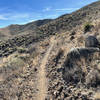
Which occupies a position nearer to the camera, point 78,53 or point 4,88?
point 78,53

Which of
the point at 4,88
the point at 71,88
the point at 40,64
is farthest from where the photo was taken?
the point at 40,64

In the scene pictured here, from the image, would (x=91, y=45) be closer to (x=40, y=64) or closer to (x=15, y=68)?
(x=40, y=64)

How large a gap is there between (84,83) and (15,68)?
24.8ft

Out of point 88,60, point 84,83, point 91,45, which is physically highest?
point 91,45

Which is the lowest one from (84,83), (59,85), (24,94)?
(24,94)

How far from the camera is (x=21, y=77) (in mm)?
10086

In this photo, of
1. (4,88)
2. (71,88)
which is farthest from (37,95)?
(4,88)

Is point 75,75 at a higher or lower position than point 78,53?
lower

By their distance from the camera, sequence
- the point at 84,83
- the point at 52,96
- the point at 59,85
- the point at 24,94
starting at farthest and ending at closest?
1. the point at 24,94
2. the point at 59,85
3. the point at 52,96
4. the point at 84,83

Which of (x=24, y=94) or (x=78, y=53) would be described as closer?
(x=78, y=53)

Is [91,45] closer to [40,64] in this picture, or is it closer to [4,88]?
[40,64]

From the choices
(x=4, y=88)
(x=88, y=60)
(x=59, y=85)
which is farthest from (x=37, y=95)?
(x=88, y=60)

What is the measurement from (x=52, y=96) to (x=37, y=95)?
43.1 inches

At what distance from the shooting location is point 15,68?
11703 mm
